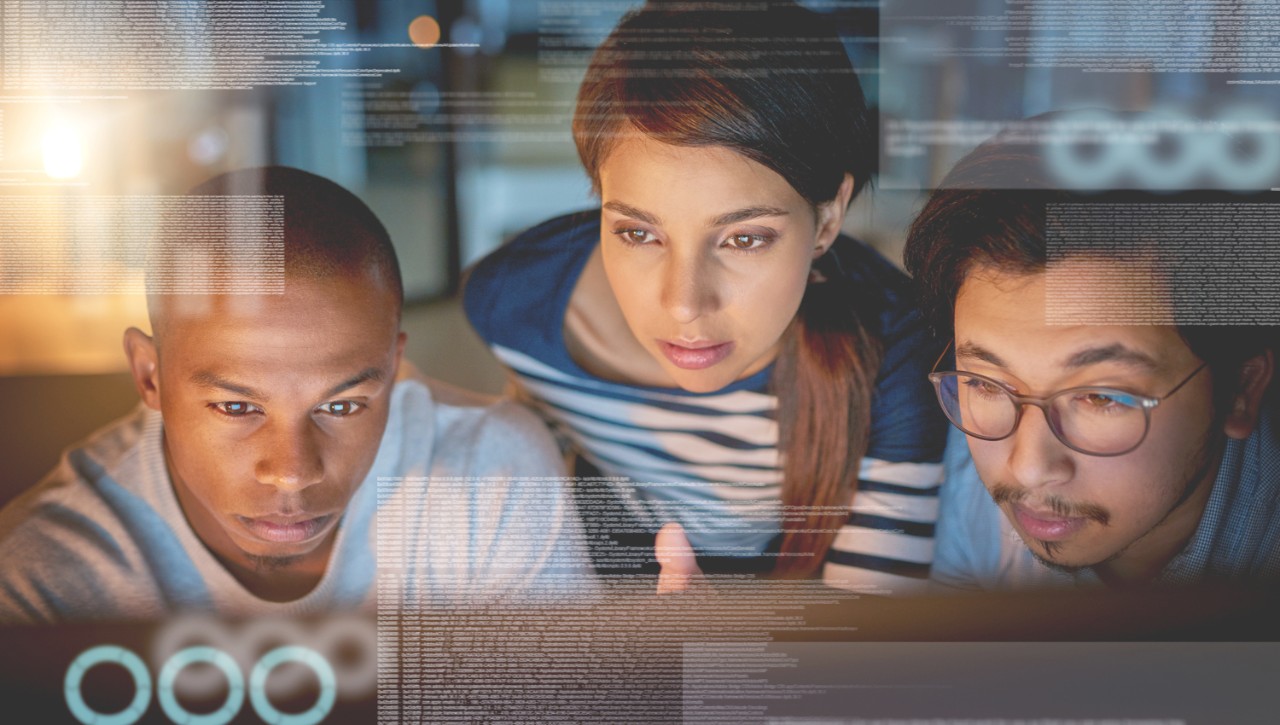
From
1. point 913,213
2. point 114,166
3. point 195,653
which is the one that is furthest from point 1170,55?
point 195,653

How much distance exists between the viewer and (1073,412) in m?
1.12

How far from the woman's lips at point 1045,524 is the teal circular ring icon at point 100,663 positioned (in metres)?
1.13

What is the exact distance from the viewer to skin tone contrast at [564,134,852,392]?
43.2 inches

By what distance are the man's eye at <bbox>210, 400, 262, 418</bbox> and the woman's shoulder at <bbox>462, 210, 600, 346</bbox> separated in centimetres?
28

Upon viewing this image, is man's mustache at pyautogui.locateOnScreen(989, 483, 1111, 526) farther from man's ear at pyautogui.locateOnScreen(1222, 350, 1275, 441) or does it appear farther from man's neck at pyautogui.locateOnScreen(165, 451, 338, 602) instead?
man's neck at pyautogui.locateOnScreen(165, 451, 338, 602)

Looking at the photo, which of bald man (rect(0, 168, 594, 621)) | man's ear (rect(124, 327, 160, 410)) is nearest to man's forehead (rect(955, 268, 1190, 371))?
bald man (rect(0, 168, 594, 621))

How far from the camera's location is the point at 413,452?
1180 millimetres

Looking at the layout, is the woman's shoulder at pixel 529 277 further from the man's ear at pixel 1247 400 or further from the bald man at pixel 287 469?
the man's ear at pixel 1247 400

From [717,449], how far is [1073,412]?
432mm

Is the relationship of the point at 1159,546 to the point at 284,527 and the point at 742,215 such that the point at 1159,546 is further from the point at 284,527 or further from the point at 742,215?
the point at 284,527

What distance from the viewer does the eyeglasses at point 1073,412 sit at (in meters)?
1.12

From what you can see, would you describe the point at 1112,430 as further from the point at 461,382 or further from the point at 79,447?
the point at 79,447

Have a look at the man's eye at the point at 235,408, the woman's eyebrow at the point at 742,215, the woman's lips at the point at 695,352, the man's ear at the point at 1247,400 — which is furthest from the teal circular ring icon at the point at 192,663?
the man's ear at the point at 1247,400

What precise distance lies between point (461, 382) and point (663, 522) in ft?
1.03
